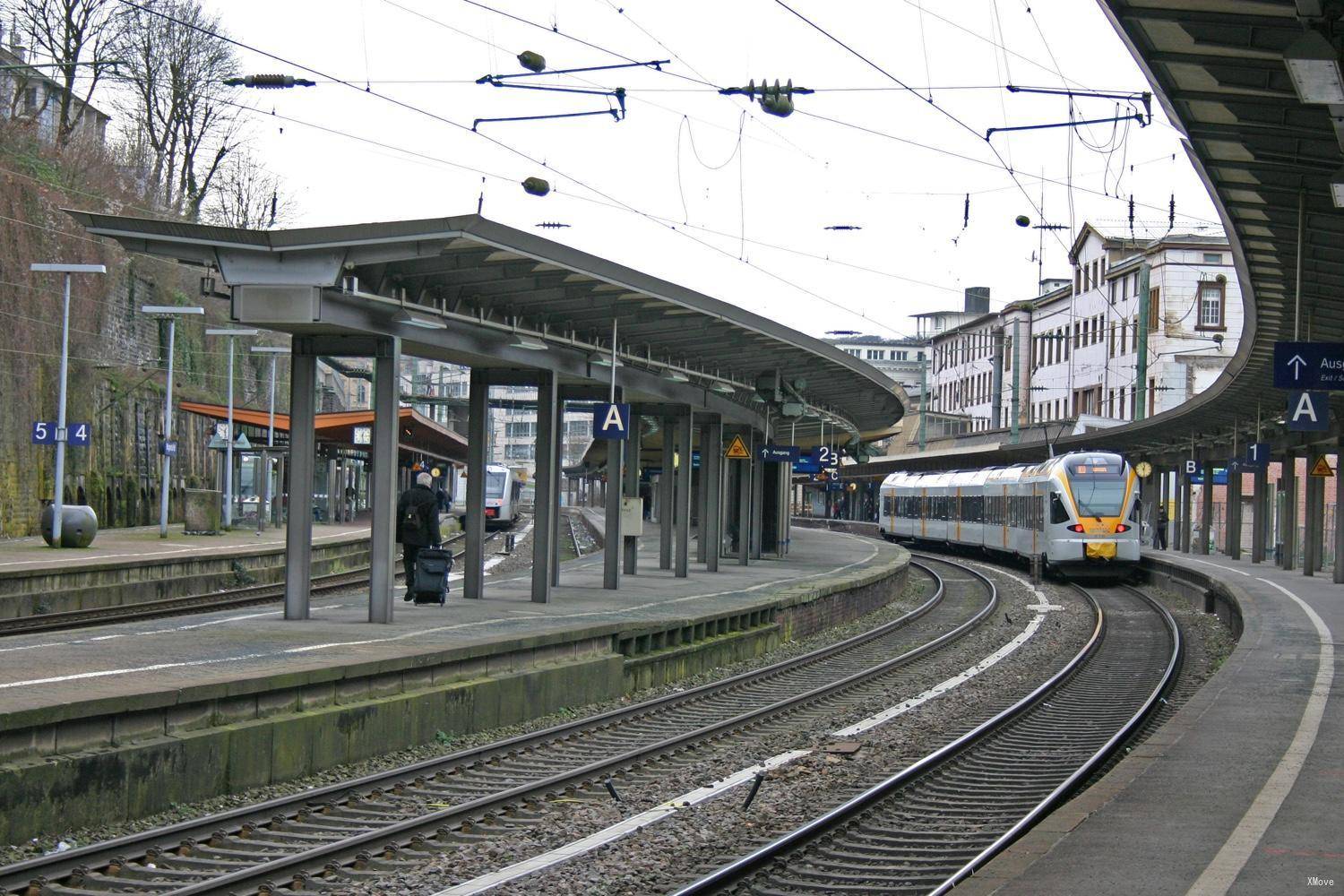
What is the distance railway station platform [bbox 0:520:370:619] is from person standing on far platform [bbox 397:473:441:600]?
791 cm

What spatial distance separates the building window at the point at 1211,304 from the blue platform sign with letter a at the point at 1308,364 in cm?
5052

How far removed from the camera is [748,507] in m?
34.7

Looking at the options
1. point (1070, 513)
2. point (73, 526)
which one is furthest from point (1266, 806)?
point (1070, 513)

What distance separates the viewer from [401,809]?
10.4 m

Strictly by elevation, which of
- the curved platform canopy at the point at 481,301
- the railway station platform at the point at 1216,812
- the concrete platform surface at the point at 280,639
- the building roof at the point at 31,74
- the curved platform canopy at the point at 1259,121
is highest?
the building roof at the point at 31,74

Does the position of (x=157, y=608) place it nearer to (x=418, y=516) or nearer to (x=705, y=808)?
(x=418, y=516)

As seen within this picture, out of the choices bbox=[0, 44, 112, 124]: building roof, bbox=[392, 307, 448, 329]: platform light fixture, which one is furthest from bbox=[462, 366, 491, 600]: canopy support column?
bbox=[0, 44, 112, 124]: building roof

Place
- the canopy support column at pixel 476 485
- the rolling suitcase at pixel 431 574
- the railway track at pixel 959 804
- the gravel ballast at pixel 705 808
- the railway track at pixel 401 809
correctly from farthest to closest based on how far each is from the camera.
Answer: the canopy support column at pixel 476 485, the rolling suitcase at pixel 431 574, the railway track at pixel 959 804, the gravel ballast at pixel 705 808, the railway track at pixel 401 809

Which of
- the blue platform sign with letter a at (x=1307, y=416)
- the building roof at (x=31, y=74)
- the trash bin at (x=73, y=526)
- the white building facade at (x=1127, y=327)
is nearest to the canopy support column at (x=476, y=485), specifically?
the blue platform sign with letter a at (x=1307, y=416)

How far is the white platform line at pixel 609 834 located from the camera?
27.8ft

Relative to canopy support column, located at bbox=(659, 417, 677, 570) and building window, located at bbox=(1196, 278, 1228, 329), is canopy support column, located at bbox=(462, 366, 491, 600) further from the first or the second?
building window, located at bbox=(1196, 278, 1228, 329)

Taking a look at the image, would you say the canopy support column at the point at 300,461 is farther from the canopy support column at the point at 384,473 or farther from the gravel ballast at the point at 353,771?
the gravel ballast at the point at 353,771

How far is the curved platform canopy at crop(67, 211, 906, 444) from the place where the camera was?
48.1ft

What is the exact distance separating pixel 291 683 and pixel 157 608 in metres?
14.7
